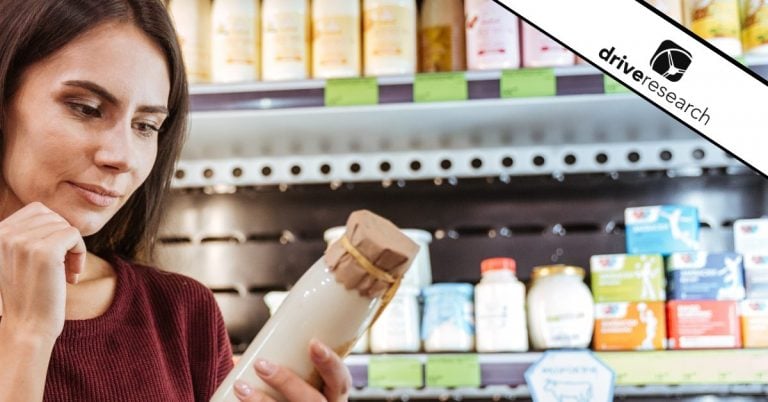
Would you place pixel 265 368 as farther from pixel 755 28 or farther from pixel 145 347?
pixel 755 28

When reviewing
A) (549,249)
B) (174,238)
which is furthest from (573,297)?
(174,238)

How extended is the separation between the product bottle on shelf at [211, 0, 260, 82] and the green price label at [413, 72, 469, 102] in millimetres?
378

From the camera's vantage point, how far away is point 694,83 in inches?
58.1

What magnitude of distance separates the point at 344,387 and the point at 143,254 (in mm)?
471

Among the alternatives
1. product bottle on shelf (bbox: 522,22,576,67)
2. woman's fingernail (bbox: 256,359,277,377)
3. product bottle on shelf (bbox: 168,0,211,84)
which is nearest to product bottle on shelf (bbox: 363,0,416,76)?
product bottle on shelf (bbox: 522,22,576,67)

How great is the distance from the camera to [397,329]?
1.73 m

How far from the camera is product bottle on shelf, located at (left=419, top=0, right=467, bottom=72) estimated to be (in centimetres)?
182

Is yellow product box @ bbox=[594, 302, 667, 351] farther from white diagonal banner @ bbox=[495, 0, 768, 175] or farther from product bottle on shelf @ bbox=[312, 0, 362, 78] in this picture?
product bottle on shelf @ bbox=[312, 0, 362, 78]

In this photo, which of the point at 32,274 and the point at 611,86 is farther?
the point at 611,86

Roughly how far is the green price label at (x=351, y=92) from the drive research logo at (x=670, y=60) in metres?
0.53

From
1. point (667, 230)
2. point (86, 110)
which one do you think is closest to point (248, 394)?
point (86, 110)

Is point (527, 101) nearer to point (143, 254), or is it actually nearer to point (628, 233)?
point (628, 233)

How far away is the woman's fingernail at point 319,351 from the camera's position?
0.90m

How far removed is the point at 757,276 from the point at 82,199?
1.29m
